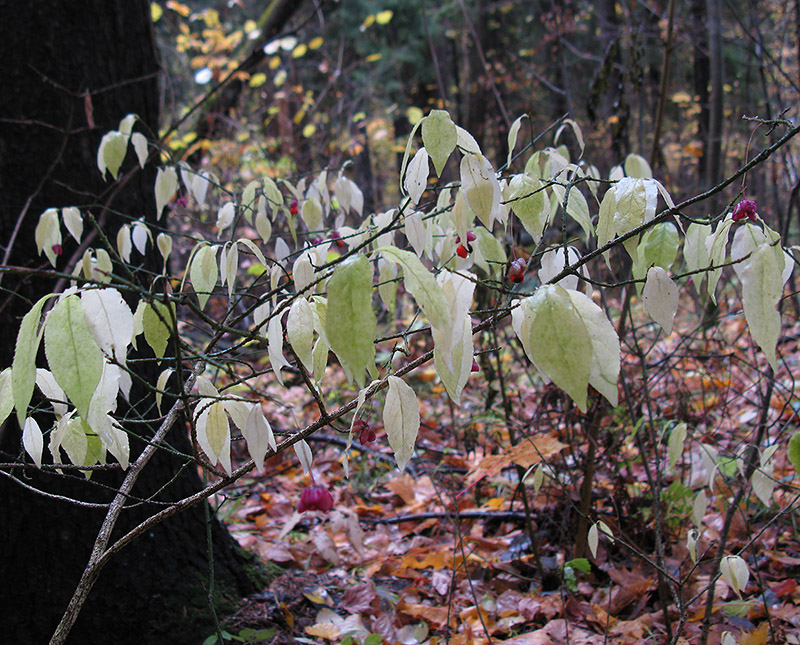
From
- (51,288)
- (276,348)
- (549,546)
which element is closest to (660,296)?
(276,348)

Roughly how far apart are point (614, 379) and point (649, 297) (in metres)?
0.26

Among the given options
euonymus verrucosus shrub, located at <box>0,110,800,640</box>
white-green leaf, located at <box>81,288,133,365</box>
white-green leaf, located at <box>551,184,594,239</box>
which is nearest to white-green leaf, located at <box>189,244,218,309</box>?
euonymus verrucosus shrub, located at <box>0,110,800,640</box>

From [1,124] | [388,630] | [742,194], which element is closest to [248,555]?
[388,630]

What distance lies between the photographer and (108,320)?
0.64 metres

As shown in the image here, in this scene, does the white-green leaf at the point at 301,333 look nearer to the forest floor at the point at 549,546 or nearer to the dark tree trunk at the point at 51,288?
the forest floor at the point at 549,546

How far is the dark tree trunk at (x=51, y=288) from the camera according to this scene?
4.98ft

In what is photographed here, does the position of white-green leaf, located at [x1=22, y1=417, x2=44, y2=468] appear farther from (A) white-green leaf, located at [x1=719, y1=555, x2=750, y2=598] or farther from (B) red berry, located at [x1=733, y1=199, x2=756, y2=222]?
(A) white-green leaf, located at [x1=719, y1=555, x2=750, y2=598]

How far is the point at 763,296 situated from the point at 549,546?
1.67 m

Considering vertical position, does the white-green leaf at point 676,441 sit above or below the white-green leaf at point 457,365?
below

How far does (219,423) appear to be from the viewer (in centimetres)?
85

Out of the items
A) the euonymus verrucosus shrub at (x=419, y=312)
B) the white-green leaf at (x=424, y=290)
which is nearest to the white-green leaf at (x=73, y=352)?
the euonymus verrucosus shrub at (x=419, y=312)

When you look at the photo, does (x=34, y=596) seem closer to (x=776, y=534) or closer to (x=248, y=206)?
(x=248, y=206)

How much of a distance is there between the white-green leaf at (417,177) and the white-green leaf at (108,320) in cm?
41

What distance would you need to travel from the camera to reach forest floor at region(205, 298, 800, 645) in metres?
1.62
